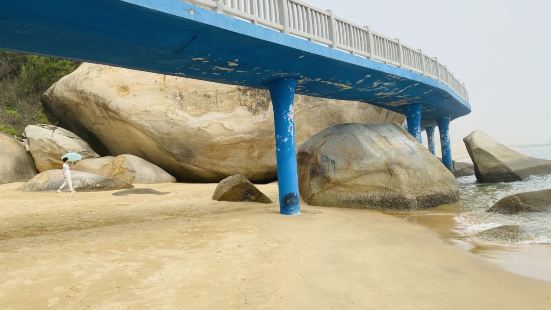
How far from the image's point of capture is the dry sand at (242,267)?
3270 millimetres

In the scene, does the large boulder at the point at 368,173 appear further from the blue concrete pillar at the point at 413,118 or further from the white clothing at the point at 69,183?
the white clothing at the point at 69,183

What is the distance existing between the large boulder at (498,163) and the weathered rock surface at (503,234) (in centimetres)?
1281

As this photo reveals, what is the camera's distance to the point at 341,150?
10.3 metres

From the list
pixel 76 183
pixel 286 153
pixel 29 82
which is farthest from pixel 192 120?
pixel 29 82

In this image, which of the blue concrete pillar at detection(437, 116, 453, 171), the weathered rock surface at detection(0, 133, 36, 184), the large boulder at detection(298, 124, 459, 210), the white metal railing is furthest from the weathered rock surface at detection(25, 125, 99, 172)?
the blue concrete pillar at detection(437, 116, 453, 171)

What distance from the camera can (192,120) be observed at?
15984mm

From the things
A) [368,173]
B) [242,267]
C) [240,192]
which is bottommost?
[242,267]

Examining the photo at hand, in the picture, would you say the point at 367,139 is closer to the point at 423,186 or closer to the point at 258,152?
the point at 423,186

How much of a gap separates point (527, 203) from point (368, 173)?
11.4 feet

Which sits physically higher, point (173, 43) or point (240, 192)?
point (173, 43)

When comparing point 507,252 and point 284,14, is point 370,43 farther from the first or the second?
point 507,252

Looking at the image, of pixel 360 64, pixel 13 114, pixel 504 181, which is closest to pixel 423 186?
pixel 360 64

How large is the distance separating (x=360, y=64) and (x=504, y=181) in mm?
12211

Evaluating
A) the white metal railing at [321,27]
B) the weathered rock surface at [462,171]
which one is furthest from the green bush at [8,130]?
the weathered rock surface at [462,171]
